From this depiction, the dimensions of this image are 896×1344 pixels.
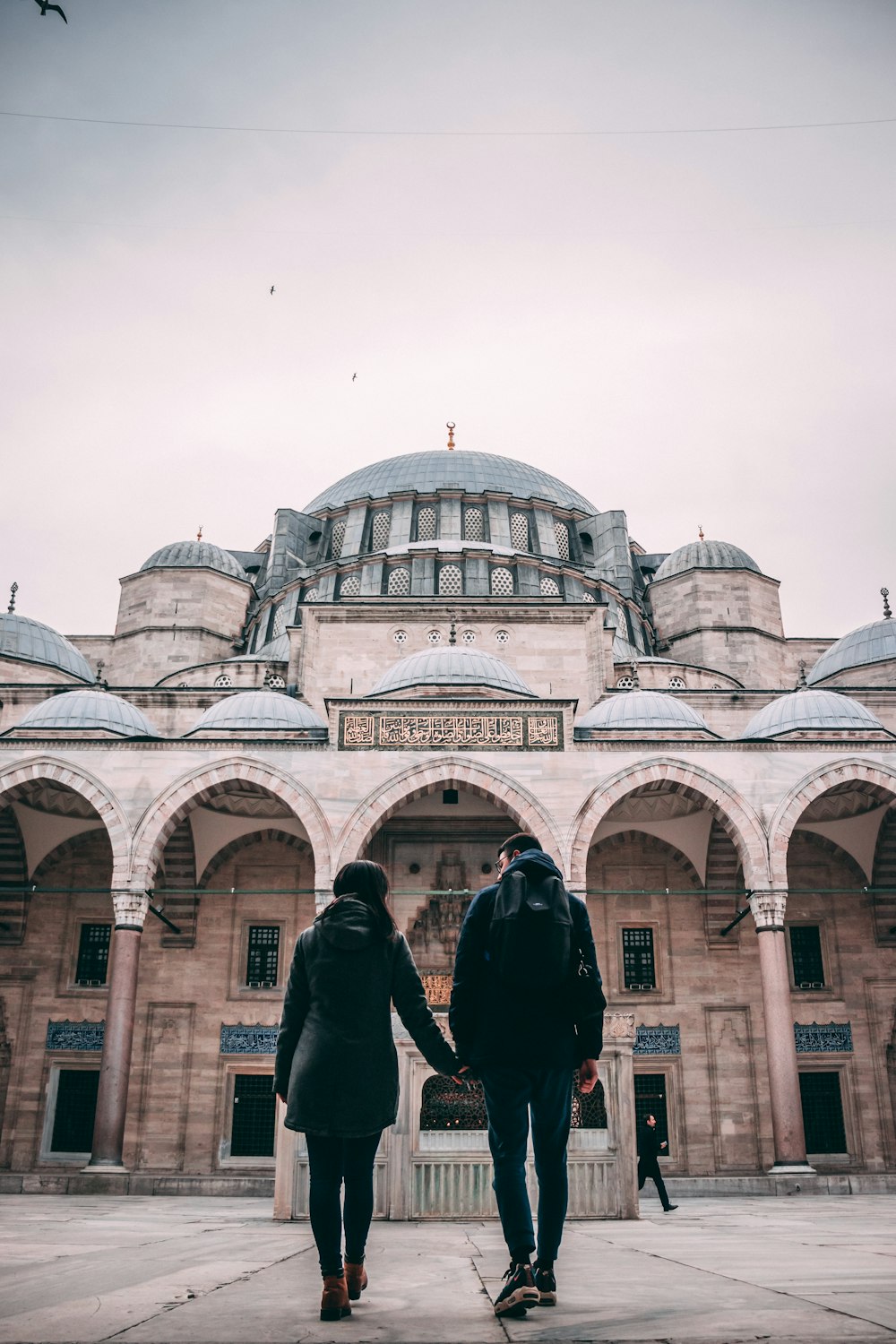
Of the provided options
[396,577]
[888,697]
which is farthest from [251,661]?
[888,697]

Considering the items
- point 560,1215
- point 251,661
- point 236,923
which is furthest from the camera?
point 251,661

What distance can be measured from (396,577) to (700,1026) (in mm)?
10686

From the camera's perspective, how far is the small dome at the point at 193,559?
79.4ft

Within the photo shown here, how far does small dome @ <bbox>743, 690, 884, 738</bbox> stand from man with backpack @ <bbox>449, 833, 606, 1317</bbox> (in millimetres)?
13091

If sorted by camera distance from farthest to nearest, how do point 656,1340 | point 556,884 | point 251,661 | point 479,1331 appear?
1. point 251,661
2. point 556,884
3. point 479,1331
4. point 656,1340

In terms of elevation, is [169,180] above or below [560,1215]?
above

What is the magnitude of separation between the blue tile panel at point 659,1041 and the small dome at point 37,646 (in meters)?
11.7

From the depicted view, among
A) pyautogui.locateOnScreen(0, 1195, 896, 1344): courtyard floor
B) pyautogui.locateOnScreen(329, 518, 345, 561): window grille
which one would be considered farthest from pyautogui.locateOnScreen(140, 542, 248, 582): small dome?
pyautogui.locateOnScreen(0, 1195, 896, 1344): courtyard floor

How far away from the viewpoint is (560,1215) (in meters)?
3.11

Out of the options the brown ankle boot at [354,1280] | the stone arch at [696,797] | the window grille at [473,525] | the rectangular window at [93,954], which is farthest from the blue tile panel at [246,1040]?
the brown ankle boot at [354,1280]

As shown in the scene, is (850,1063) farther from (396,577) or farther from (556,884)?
(556,884)

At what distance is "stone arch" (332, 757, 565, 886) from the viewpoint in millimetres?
14203

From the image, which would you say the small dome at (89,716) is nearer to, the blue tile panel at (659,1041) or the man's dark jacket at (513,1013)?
the blue tile panel at (659,1041)

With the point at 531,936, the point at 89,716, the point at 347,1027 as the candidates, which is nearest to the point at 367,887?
the point at 347,1027
